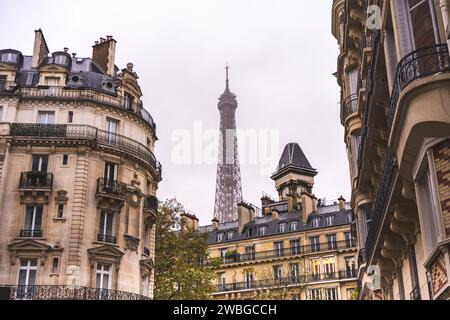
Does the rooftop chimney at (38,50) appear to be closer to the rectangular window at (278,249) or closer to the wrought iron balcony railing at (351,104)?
the wrought iron balcony railing at (351,104)

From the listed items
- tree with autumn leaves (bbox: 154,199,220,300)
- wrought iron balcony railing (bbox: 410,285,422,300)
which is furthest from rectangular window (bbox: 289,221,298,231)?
wrought iron balcony railing (bbox: 410,285,422,300)

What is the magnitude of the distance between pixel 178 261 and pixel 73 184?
465 inches

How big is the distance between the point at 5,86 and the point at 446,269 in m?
34.4

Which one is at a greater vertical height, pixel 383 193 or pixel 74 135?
pixel 74 135

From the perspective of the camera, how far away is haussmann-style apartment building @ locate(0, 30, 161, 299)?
113 ft

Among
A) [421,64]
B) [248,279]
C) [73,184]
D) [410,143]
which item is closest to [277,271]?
[248,279]

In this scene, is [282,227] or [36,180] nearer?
[36,180]

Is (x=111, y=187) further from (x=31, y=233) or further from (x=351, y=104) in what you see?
(x=351, y=104)

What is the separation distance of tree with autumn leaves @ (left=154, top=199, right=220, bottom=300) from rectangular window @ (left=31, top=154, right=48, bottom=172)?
12.6 metres

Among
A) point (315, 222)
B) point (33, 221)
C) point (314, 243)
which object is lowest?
point (33, 221)

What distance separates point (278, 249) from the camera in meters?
67.9

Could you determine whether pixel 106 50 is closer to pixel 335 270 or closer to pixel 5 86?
pixel 5 86

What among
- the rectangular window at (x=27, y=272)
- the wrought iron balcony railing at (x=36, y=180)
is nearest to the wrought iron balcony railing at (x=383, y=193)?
the rectangular window at (x=27, y=272)

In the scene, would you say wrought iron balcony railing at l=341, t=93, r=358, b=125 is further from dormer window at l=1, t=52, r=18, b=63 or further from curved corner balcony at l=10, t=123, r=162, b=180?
dormer window at l=1, t=52, r=18, b=63
